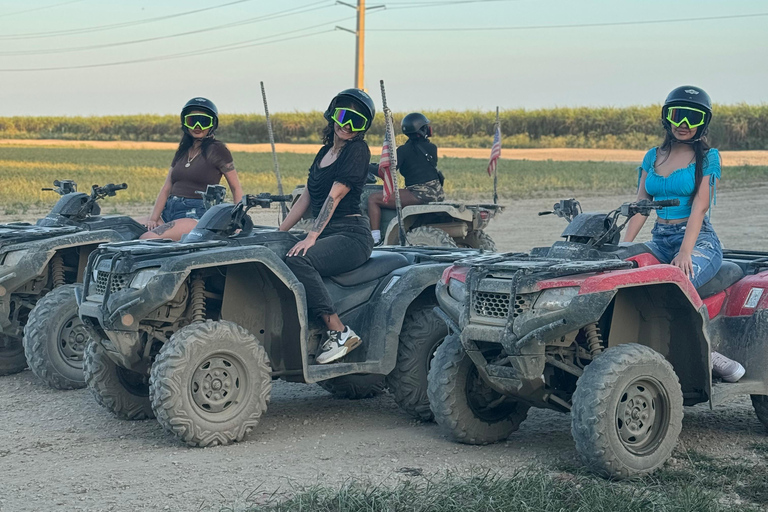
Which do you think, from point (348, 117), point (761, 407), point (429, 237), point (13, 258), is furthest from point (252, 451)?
point (429, 237)

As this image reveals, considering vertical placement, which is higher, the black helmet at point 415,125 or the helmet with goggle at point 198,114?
the helmet with goggle at point 198,114

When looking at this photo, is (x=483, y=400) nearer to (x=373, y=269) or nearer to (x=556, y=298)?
(x=556, y=298)

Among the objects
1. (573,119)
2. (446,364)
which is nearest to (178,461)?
(446,364)

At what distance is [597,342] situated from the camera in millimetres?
6203

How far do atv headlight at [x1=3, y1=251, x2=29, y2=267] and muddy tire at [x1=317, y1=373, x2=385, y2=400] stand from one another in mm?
2489

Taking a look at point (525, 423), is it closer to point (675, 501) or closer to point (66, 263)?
point (675, 501)

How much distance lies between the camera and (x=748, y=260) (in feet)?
24.3

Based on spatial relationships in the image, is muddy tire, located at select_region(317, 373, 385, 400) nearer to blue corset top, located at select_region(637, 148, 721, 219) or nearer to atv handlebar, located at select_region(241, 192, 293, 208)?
atv handlebar, located at select_region(241, 192, 293, 208)

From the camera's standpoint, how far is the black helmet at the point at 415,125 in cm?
1431

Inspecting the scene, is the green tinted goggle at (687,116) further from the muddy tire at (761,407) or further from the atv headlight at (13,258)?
the atv headlight at (13,258)

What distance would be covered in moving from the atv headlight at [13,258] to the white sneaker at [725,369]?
516cm

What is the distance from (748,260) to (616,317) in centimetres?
145

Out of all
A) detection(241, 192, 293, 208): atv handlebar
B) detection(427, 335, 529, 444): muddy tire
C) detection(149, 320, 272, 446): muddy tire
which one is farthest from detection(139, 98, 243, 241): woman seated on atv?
detection(427, 335, 529, 444): muddy tire

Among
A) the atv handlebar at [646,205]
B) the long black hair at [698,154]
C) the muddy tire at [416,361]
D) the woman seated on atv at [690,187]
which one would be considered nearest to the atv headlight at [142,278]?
the muddy tire at [416,361]
